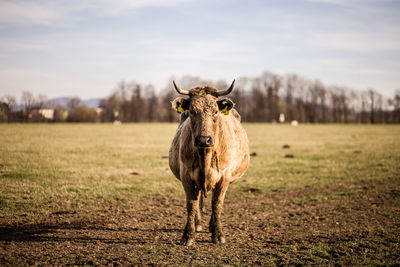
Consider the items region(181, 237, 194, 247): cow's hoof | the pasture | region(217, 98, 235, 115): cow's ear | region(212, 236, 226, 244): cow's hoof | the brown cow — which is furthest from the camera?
region(212, 236, 226, 244): cow's hoof

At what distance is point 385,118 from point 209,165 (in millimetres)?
117233

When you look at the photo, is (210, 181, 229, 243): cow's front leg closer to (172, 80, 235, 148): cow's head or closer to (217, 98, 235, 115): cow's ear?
(172, 80, 235, 148): cow's head

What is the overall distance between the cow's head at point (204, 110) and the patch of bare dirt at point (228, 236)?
2.41 meters

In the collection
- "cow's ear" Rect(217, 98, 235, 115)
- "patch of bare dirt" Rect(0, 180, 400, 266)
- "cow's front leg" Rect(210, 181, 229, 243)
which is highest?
"cow's ear" Rect(217, 98, 235, 115)

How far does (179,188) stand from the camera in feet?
43.0

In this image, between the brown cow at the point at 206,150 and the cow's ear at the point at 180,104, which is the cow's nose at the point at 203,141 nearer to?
the brown cow at the point at 206,150

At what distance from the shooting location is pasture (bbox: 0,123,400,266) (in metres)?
6.14

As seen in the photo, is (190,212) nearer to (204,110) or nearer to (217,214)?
(217,214)

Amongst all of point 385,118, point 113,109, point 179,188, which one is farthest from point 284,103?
point 179,188

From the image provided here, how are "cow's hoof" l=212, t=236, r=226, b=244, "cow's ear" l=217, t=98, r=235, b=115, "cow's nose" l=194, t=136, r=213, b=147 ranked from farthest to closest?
1. "cow's hoof" l=212, t=236, r=226, b=244
2. "cow's ear" l=217, t=98, r=235, b=115
3. "cow's nose" l=194, t=136, r=213, b=147

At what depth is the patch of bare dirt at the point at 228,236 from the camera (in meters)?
5.96

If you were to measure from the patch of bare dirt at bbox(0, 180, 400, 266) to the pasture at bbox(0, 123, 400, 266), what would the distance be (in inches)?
0.9

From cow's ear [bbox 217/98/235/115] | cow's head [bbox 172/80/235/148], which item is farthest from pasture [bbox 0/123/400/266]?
cow's ear [bbox 217/98/235/115]

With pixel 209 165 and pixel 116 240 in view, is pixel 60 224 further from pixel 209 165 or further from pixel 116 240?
pixel 209 165
